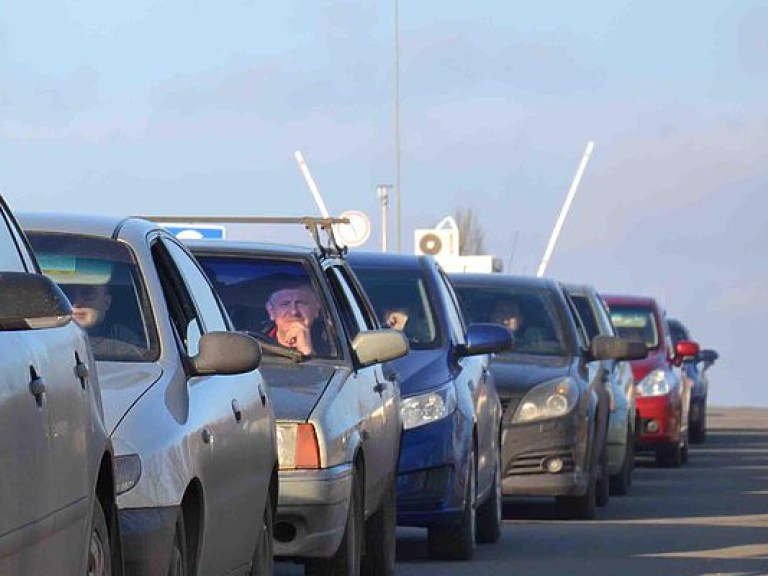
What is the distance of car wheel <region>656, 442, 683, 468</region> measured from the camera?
99.5 feet

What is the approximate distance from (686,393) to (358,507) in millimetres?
22121

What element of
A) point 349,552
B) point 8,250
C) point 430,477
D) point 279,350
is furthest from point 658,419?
point 8,250

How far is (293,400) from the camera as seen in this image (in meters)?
11.6

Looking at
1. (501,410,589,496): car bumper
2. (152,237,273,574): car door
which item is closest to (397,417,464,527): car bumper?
(501,410,589,496): car bumper

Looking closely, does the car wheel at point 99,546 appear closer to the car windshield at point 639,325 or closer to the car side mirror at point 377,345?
the car side mirror at point 377,345

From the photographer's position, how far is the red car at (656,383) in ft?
97.3

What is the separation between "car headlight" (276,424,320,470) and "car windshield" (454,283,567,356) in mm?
8769

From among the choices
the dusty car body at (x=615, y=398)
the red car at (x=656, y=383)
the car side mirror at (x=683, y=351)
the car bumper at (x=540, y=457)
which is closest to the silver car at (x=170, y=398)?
the car bumper at (x=540, y=457)

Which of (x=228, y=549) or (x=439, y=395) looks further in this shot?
(x=439, y=395)

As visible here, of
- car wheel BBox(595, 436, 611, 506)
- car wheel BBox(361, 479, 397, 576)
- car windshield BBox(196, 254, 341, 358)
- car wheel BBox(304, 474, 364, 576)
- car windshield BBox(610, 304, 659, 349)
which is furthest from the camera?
car windshield BBox(610, 304, 659, 349)

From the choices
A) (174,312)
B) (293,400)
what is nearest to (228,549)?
(174,312)

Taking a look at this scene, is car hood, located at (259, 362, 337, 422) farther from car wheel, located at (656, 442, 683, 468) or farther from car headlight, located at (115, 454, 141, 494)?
car wheel, located at (656, 442, 683, 468)

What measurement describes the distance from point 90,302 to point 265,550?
1406 millimetres

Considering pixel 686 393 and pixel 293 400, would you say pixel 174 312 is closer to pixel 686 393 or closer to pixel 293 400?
pixel 293 400
